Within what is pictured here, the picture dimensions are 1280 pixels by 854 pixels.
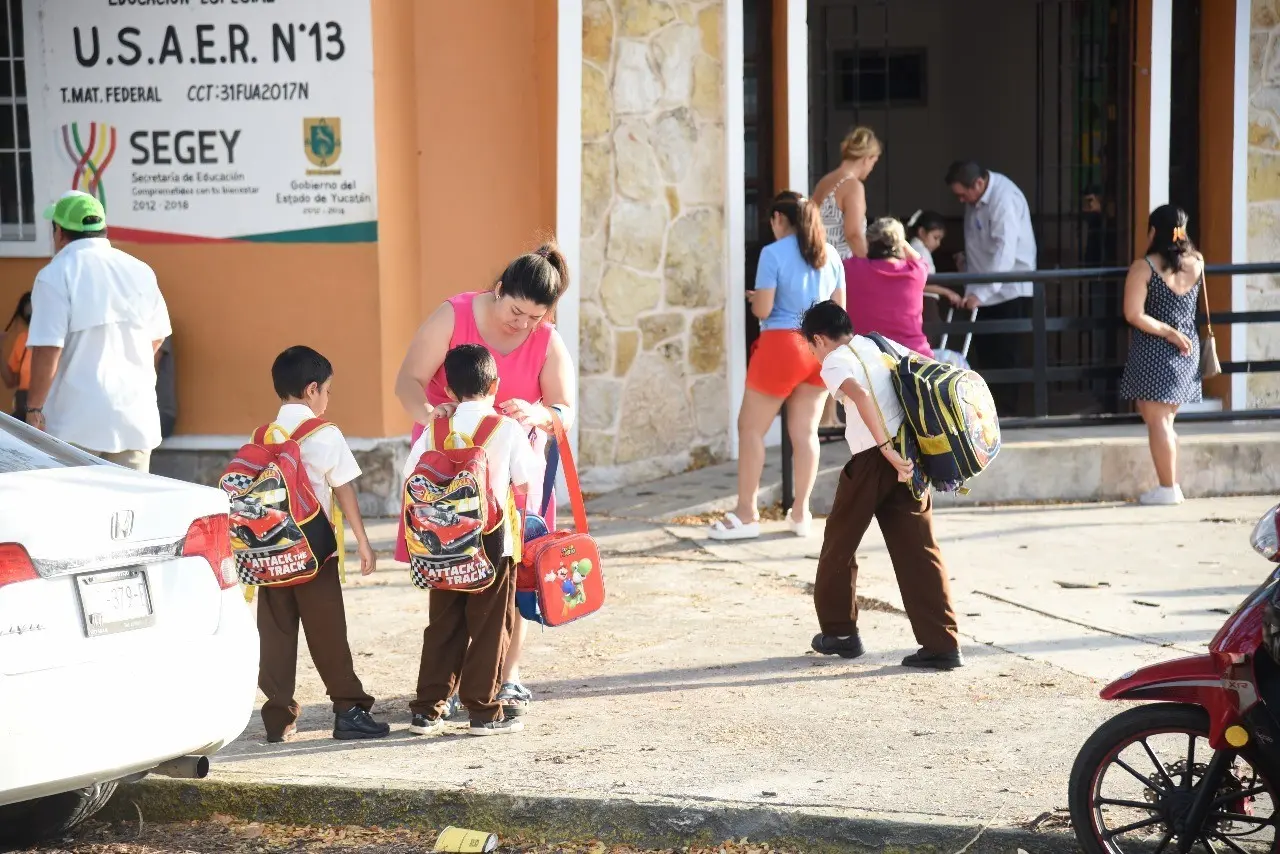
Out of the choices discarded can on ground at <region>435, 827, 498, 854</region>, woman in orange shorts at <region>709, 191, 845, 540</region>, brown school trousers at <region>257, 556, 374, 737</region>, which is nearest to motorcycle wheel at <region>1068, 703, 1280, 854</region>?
discarded can on ground at <region>435, 827, 498, 854</region>

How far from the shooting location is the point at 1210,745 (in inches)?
165

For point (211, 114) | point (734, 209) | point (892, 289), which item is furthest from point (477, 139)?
point (892, 289)

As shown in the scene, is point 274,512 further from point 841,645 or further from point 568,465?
point 841,645

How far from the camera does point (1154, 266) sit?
31.1 feet

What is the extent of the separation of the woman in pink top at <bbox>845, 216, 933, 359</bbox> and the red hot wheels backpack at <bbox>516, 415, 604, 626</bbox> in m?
3.98

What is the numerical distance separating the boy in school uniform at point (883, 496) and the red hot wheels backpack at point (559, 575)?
1214 mm

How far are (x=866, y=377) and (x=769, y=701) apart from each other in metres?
1.25

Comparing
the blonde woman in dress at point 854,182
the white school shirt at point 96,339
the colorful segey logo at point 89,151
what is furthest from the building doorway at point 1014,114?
the white school shirt at point 96,339

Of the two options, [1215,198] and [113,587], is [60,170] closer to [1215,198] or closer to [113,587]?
[113,587]

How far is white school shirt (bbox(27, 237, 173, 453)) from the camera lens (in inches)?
268

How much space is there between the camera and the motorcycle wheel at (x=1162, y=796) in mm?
4219

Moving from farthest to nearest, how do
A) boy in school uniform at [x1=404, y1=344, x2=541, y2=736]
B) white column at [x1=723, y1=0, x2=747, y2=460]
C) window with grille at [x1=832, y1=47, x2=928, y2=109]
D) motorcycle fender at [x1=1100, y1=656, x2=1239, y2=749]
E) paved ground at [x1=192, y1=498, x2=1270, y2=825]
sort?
window with grille at [x1=832, y1=47, x2=928, y2=109], white column at [x1=723, y1=0, x2=747, y2=460], boy in school uniform at [x1=404, y1=344, x2=541, y2=736], paved ground at [x1=192, y1=498, x2=1270, y2=825], motorcycle fender at [x1=1100, y1=656, x2=1239, y2=749]

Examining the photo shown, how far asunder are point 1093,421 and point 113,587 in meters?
7.72

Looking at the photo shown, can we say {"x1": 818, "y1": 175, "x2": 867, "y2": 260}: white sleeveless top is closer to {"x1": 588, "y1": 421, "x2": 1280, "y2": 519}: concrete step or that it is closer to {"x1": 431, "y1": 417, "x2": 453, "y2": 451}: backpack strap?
{"x1": 588, "y1": 421, "x2": 1280, "y2": 519}: concrete step
